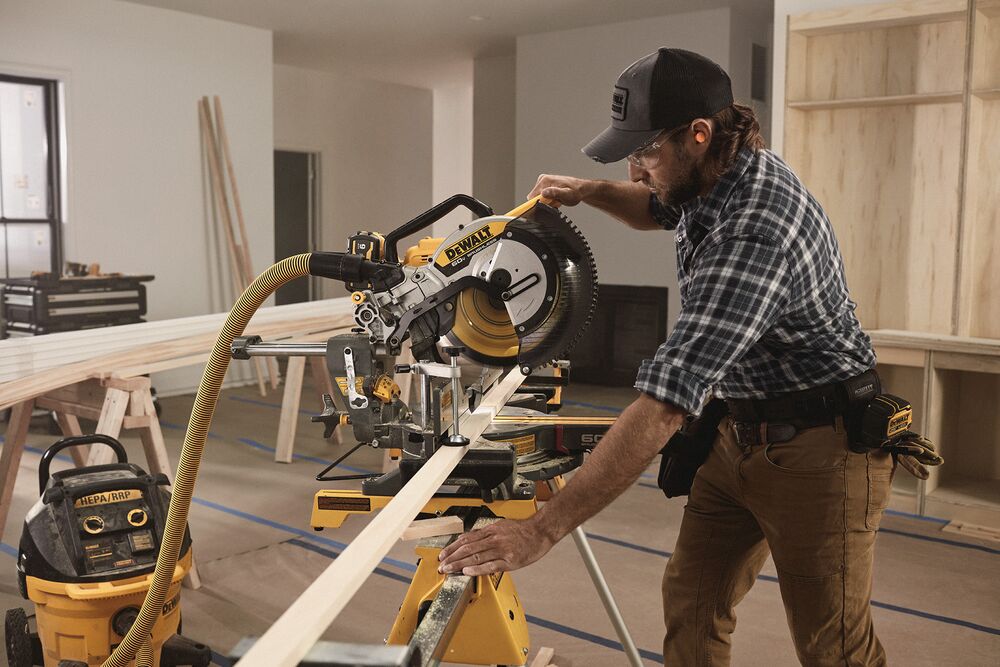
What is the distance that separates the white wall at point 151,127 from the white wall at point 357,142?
6.39 feet

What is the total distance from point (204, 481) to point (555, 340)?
3156 mm

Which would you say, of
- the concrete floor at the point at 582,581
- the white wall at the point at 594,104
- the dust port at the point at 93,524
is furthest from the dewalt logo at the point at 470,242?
the white wall at the point at 594,104

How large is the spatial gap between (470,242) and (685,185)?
39cm

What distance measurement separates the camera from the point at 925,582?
314 cm

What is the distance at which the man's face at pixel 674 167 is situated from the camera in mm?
1502

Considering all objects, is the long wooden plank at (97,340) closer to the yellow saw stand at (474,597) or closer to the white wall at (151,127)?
the yellow saw stand at (474,597)

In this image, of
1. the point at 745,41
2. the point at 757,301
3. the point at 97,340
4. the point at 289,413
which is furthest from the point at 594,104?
the point at 757,301

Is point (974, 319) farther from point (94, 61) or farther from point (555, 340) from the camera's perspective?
point (94, 61)

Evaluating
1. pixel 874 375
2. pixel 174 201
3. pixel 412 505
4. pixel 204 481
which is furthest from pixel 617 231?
pixel 412 505

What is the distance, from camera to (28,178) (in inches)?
233

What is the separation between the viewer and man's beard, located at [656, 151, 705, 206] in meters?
1.53

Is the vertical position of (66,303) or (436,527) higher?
(66,303)

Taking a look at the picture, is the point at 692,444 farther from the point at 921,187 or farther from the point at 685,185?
the point at 921,187

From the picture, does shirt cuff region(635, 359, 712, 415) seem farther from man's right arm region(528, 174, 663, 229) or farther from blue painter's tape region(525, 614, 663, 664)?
blue painter's tape region(525, 614, 663, 664)
